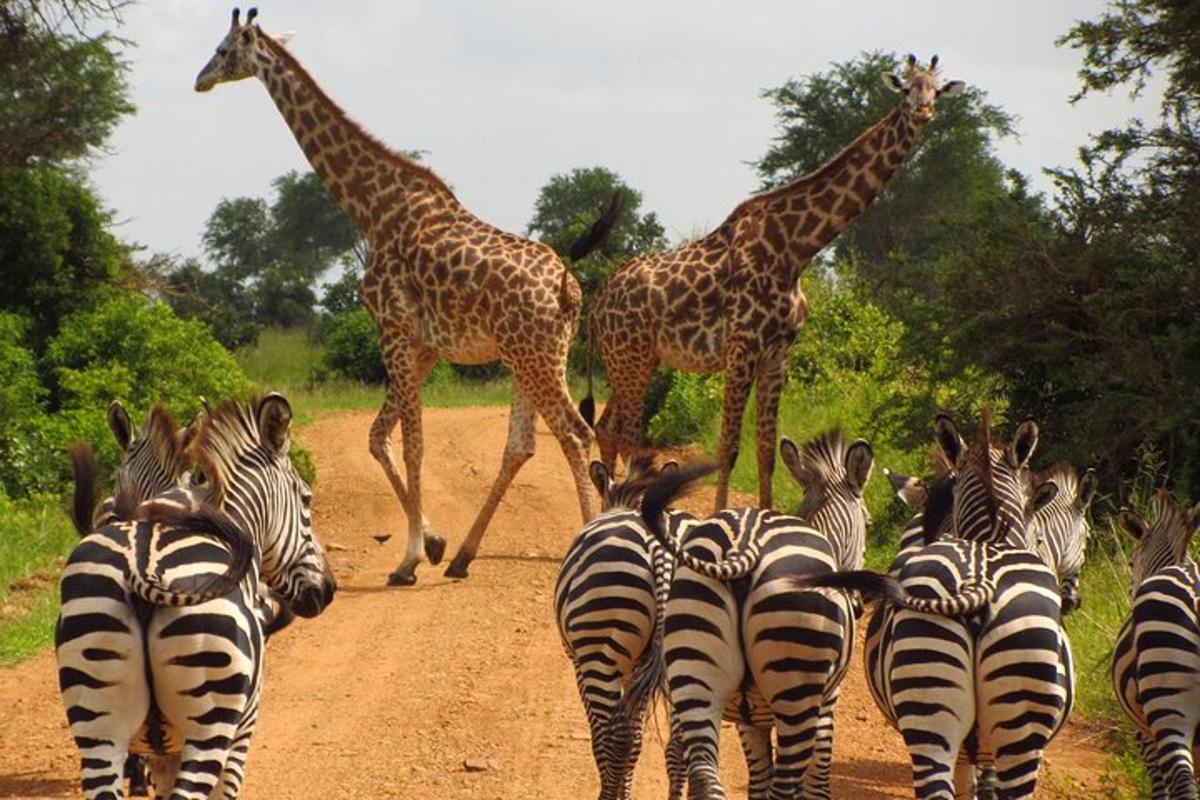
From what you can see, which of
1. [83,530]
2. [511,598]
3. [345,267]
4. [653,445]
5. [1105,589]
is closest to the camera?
[83,530]

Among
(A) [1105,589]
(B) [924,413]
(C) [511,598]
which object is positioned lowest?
(C) [511,598]

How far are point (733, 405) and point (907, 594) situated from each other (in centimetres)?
733

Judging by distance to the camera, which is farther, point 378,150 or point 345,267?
point 345,267

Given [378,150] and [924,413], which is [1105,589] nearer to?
[924,413]

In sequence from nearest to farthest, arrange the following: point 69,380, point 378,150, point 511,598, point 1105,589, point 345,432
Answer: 1. point 1105,589
2. point 511,598
3. point 378,150
4. point 69,380
5. point 345,432

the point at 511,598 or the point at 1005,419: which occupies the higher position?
the point at 1005,419

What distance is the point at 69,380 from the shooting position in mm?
15562

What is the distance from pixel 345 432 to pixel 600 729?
45.5 feet

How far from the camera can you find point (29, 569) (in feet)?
40.9

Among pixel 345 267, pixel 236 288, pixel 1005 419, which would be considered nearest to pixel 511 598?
pixel 1005 419

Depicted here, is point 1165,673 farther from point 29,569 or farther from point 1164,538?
point 29,569

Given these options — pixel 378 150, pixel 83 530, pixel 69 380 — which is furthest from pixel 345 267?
pixel 83 530

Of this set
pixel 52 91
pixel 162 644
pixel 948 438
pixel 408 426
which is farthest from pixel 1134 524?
pixel 52 91

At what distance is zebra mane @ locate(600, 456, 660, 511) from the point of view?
24.2ft
